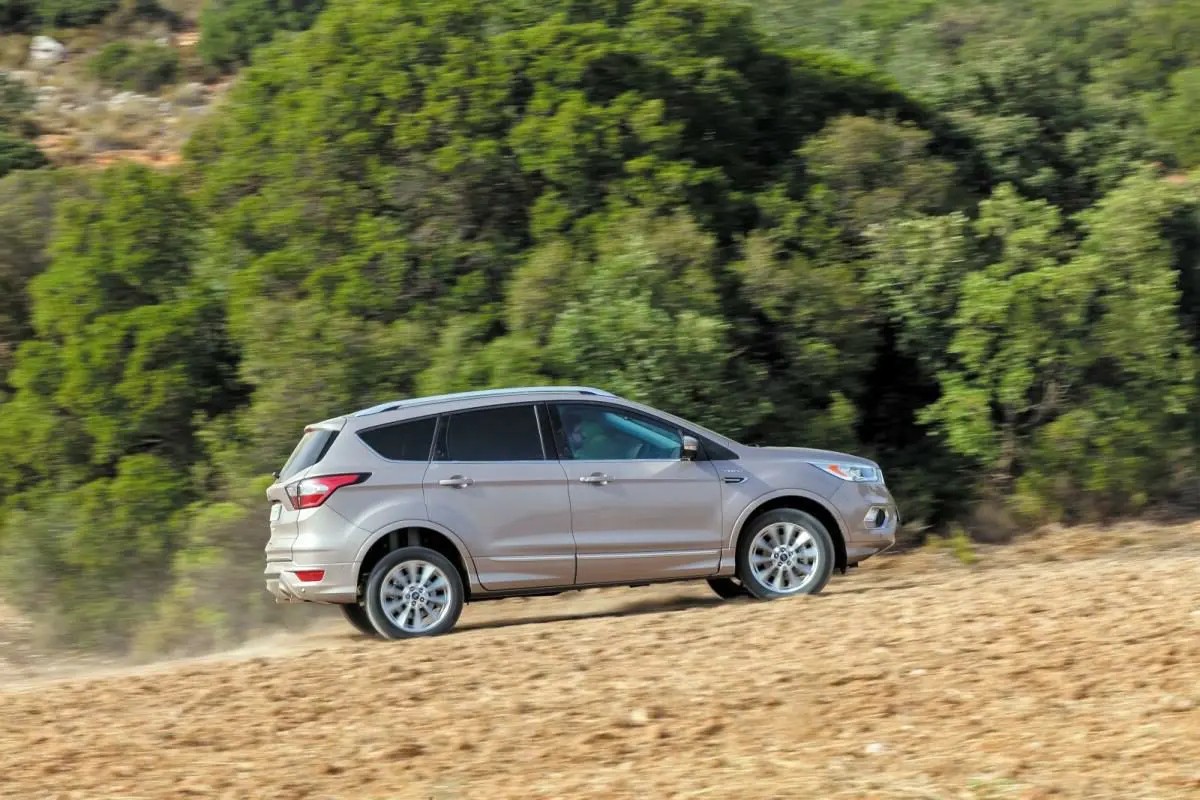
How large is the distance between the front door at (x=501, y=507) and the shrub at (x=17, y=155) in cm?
2005

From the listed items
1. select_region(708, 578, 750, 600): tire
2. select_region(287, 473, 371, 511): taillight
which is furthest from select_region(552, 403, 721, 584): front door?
select_region(287, 473, 371, 511): taillight

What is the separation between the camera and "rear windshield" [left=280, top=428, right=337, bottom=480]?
10.1 meters

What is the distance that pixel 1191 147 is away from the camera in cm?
2384

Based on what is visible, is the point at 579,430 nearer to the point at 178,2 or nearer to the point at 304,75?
the point at 304,75

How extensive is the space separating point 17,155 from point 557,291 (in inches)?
699

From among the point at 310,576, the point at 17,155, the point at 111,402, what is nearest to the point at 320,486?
the point at 310,576

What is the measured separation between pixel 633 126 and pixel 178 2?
3507cm

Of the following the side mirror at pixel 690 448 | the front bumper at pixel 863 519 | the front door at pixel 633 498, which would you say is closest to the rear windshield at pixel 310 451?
the front door at pixel 633 498

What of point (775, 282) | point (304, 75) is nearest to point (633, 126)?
point (775, 282)

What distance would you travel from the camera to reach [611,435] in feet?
34.5

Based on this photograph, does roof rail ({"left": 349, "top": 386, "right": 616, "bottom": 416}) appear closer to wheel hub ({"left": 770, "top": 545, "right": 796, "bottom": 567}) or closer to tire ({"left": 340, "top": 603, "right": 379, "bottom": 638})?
tire ({"left": 340, "top": 603, "right": 379, "bottom": 638})

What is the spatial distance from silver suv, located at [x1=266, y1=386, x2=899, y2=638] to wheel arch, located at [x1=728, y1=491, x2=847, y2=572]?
0.01 m

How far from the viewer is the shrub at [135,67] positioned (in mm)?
40062

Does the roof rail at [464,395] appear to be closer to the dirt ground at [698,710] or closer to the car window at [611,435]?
the car window at [611,435]
